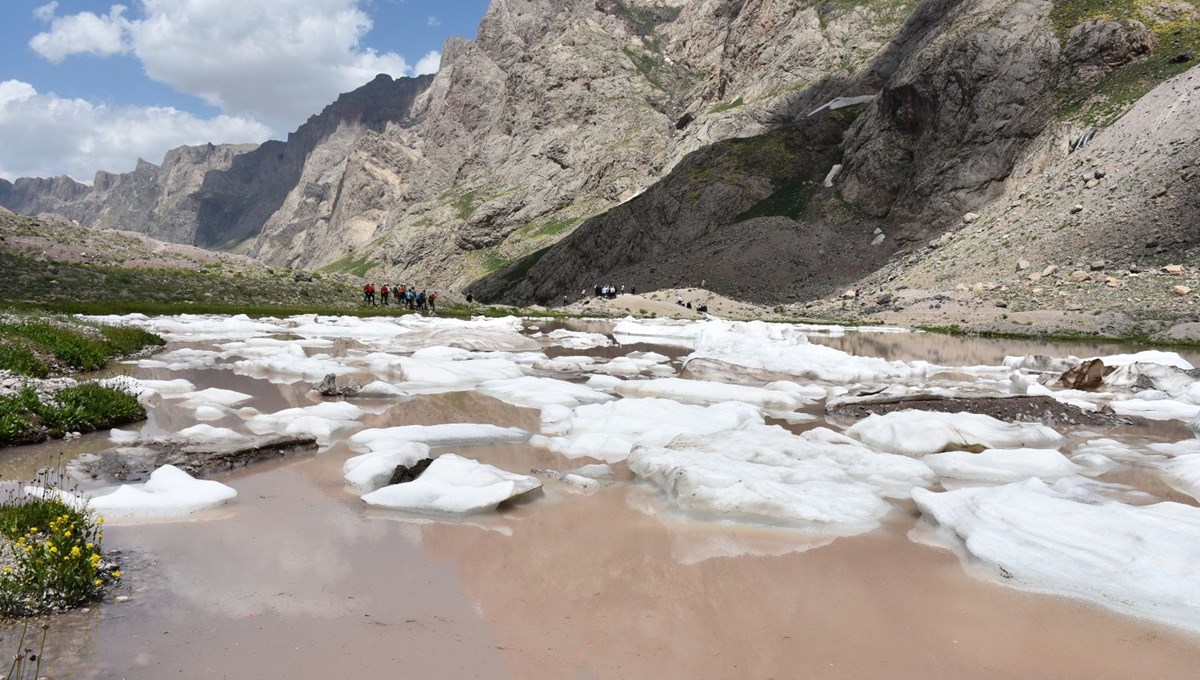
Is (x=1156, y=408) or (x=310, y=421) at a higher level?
(x=1156, y=408)

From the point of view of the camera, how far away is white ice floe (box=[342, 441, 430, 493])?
8.29m

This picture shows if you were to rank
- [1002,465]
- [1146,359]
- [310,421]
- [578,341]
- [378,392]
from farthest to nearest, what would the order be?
[578,341] < [1146,359] < [378,392] < [310,421] < [1002,465]

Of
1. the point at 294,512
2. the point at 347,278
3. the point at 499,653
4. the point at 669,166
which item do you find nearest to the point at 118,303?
the point at 347,278

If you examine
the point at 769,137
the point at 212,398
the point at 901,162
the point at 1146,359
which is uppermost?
the point at 769,137

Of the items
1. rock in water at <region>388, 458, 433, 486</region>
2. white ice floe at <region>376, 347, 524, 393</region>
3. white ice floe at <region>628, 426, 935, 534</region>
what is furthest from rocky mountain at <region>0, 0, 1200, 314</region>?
rock in water at <region>388, 458, 433, 486</region>

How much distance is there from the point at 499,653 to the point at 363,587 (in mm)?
1575

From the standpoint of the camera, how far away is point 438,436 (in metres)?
10.7

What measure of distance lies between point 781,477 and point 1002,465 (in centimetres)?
356

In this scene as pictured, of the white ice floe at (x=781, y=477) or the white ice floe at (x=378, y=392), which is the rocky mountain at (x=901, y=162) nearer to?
the white ice floe at (x=781, y=477)

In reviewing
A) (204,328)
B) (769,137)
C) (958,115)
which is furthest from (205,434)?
(769,137)

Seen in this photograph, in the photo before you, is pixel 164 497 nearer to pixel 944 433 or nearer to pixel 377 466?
pixel 377 466

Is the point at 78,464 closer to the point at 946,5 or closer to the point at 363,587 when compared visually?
the point at 363,587

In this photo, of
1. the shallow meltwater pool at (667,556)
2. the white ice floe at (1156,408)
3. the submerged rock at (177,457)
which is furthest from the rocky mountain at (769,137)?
the submerged rock at (177,457)

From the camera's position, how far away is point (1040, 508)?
702cm
